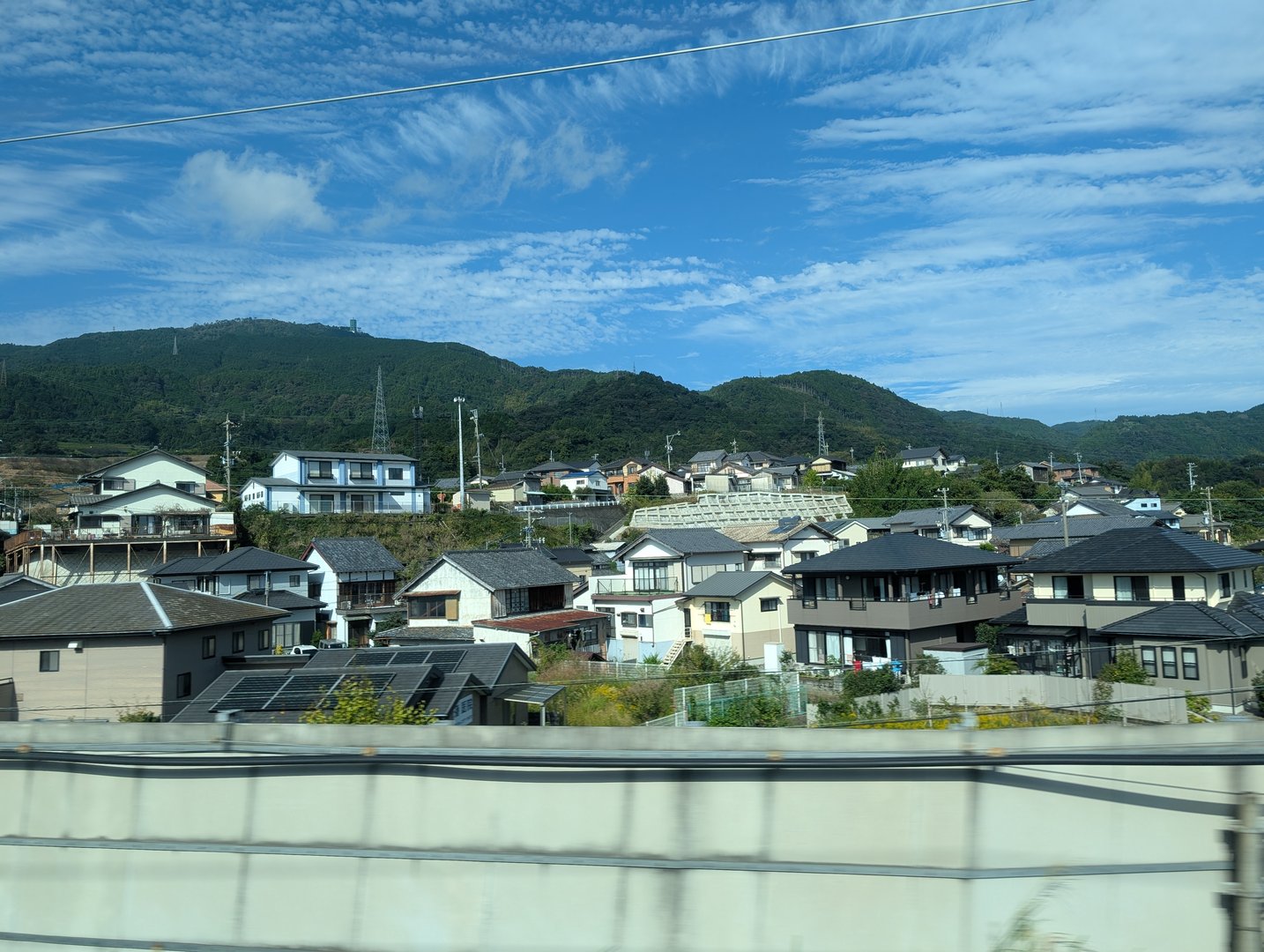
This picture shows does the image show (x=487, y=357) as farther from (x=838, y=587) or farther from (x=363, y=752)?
(x=363, y=752)

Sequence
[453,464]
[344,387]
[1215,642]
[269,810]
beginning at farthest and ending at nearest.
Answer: [344,387]
[453,464]
[1215,642]
[269,810]

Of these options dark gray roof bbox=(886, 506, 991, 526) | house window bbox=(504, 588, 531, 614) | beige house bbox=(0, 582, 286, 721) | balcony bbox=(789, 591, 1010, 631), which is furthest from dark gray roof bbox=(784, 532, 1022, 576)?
dark gray roof bbox=(886, 506, 991, 526)

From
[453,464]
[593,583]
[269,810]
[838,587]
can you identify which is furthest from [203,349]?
[269,810]

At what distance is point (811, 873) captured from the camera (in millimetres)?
2826

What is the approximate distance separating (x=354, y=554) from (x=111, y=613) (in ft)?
49.8

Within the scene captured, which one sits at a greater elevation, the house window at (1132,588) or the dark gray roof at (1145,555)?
the dark gray roof at (1145,555)

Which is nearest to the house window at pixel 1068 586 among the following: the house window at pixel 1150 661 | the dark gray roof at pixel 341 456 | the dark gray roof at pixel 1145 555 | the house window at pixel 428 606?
the dark gray roof at pixel 1145 555

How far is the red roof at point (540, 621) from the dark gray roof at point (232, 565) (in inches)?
346

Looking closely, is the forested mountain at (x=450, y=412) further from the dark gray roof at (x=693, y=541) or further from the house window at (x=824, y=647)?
the house window at (x=824, y=647)

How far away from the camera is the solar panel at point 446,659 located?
14.8 meters

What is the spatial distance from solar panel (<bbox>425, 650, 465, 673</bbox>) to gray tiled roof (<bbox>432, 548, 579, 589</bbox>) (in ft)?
35.7

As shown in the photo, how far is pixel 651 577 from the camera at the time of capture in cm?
2952

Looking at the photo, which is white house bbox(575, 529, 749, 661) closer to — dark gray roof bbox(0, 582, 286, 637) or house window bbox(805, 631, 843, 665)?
house window bbox(805, 631, 843, 665)

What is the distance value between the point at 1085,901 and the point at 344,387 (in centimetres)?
14127
